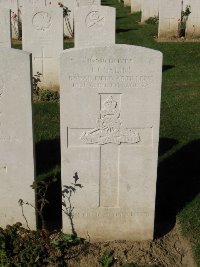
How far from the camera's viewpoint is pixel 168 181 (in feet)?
19.4

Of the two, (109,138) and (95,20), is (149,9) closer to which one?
(95,20)

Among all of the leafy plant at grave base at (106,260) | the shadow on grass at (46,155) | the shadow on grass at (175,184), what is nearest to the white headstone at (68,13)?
the shadow on grass at (46,155)

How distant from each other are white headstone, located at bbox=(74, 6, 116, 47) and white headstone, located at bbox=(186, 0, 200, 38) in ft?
19.6

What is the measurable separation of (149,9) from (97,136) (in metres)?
14.1

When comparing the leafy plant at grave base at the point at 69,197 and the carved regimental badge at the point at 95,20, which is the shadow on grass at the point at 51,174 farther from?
the carved regimental badge at the point at 95,20

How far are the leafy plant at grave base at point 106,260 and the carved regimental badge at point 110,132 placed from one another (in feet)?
3.35

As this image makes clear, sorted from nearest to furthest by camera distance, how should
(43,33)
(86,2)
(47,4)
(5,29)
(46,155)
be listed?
(46,155) < (5,29) < (43,33) < (86,2) < (47,4)

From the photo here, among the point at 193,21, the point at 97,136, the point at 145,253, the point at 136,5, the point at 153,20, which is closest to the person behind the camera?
the point at 97,136

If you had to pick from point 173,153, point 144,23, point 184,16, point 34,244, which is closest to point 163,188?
point 173,153

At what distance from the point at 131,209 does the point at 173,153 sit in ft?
6.98

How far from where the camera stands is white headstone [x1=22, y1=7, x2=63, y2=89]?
29.9 ft

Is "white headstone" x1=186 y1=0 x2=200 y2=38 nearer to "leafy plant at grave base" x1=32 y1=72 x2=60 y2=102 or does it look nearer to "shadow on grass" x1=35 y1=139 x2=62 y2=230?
"leafy plant at grave base" x1=32 y1=72 x2=60 y2=102

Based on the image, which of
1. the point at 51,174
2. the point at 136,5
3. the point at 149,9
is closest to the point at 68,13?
the point at 149,9

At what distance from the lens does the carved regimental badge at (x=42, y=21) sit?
29.8 feet
